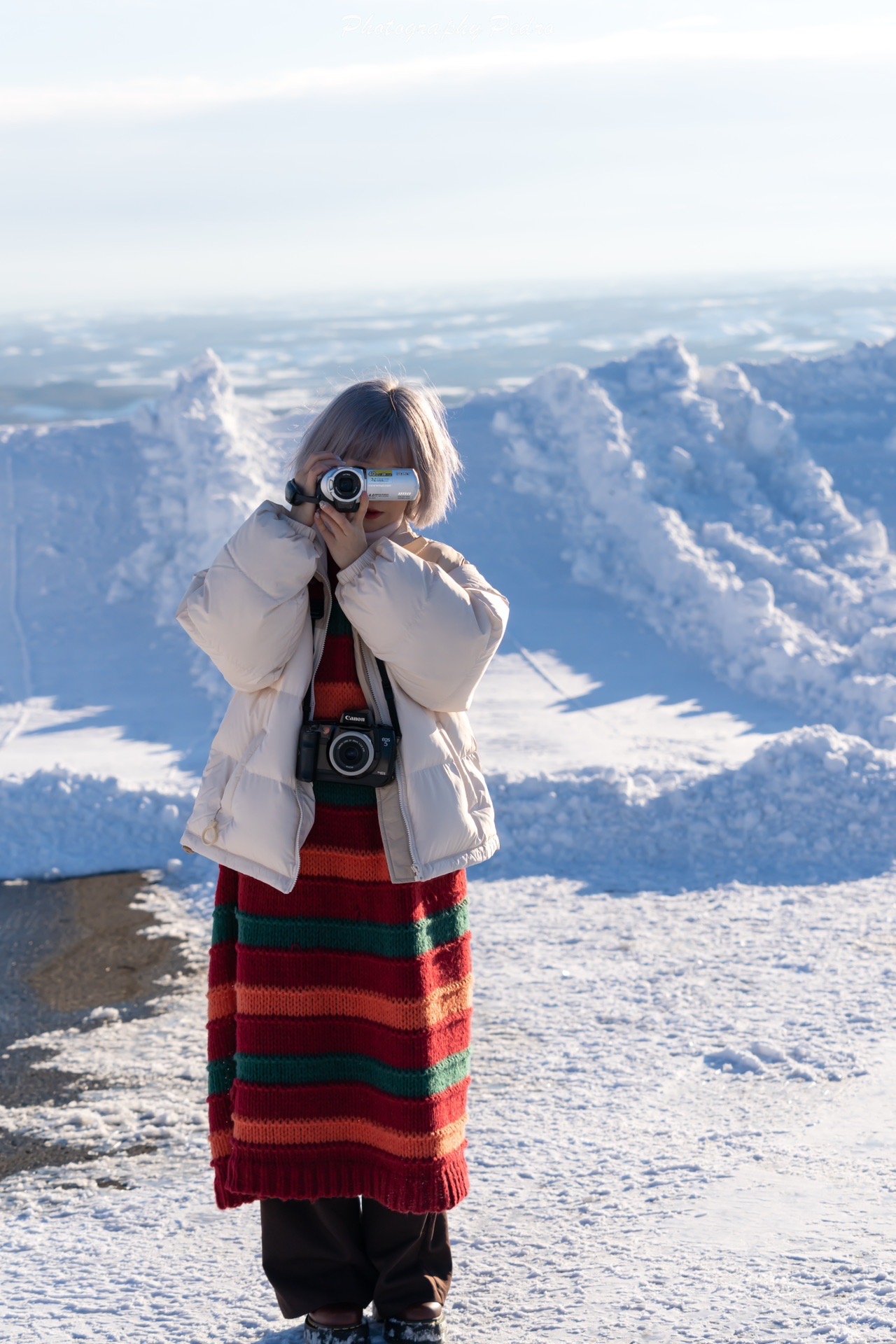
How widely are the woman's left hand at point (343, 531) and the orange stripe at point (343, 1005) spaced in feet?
2.02

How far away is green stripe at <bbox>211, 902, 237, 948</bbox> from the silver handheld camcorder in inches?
24.5

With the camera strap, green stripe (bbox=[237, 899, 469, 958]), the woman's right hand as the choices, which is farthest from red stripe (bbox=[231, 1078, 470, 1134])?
the woman's right hand

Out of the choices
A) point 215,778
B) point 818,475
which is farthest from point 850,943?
point 818,475

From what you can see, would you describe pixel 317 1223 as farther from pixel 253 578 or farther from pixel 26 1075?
pixel 26 1075

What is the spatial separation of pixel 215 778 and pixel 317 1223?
68cm

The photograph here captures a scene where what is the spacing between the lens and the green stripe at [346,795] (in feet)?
6.14

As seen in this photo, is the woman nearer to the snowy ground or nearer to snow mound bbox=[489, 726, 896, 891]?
the snowy ground

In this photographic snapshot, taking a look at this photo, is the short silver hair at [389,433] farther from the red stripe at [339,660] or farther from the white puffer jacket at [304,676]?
the red stripe at [339,660]

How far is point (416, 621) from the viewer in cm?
179

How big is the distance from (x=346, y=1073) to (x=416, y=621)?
683 mm

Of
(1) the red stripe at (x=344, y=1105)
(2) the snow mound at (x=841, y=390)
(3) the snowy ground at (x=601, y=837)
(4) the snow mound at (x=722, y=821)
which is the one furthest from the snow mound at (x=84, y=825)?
(2) the snow mound at (x=841, y=390)

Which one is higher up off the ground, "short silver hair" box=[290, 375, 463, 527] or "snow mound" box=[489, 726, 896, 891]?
"short silver hair" box=[290, 375, 463, 527]

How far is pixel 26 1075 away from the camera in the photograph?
10.00 feet

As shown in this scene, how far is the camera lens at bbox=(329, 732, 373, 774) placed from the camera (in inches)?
71.4
